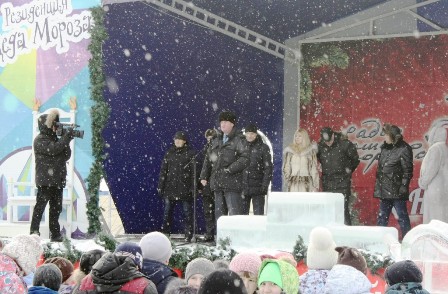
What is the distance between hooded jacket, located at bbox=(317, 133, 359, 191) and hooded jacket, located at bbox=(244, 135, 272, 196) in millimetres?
1021

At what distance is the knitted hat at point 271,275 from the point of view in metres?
4.69

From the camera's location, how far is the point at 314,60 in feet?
44.8

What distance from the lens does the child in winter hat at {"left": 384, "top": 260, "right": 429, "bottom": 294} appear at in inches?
193

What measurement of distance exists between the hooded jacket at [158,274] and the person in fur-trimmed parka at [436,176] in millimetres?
5832

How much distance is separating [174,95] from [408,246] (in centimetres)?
611

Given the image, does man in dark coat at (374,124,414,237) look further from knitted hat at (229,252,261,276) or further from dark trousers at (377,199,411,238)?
knitted hat at (229,252,261,276)

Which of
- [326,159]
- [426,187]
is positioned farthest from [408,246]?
[326,159]

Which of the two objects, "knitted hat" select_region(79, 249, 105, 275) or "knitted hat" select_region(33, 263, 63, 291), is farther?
"knitted hat" select_region(79, 249, 105, 275)

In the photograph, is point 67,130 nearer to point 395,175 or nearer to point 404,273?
point 395,175

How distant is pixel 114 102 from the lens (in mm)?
12102

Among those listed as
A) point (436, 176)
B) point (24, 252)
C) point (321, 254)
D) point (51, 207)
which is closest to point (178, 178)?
point (51, 207)

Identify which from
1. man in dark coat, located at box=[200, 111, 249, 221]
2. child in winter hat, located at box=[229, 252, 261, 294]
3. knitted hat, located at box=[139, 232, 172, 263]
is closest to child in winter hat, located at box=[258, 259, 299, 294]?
child in winter hat, located at box=[229, 252, 261, 294]

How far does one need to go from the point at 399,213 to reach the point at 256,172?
1.76 meters

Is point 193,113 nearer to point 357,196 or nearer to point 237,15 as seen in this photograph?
point 237,15
